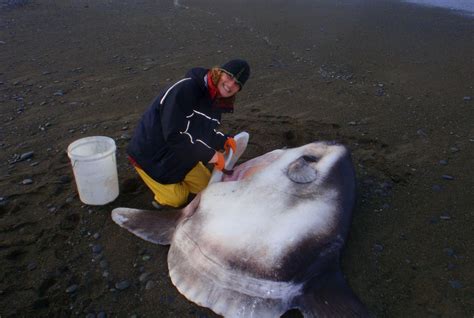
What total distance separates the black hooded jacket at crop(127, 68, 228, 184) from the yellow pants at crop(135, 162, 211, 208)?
9cm

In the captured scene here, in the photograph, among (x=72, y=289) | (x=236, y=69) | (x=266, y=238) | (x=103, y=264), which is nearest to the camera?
(x=266, y=238)

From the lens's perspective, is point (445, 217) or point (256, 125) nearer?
point (445, 217)

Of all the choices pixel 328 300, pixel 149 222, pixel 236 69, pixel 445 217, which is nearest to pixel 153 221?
pixel 149 222

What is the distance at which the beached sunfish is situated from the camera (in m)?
2.63

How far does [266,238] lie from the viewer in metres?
2.78

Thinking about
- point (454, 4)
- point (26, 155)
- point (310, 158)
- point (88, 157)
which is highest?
point (454, 4)

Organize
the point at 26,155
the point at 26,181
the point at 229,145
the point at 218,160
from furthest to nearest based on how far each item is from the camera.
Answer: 1. the point at 26,155
2. the point at 26,181
3. the point at 229,145
4. the point at 218,160

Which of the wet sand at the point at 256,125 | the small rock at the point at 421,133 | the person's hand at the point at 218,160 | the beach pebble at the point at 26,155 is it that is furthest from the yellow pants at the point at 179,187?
the small rock at the point at 421,133

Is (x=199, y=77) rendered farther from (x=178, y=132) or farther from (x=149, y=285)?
(x=149, y=285)

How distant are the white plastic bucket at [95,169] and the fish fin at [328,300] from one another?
6.62ft

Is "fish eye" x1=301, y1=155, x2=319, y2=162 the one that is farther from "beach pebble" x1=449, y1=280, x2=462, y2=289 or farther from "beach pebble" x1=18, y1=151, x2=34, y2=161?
"beach pebble" x1=18, y1=151, x2=34, y2=161

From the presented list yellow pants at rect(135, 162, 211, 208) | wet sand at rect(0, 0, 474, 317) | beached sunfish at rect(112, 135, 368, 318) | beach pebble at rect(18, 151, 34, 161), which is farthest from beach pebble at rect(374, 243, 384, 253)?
beach pebble at rect(18, 151, 34, 161)

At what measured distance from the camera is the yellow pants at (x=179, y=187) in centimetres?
379

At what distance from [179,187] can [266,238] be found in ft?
4.47
